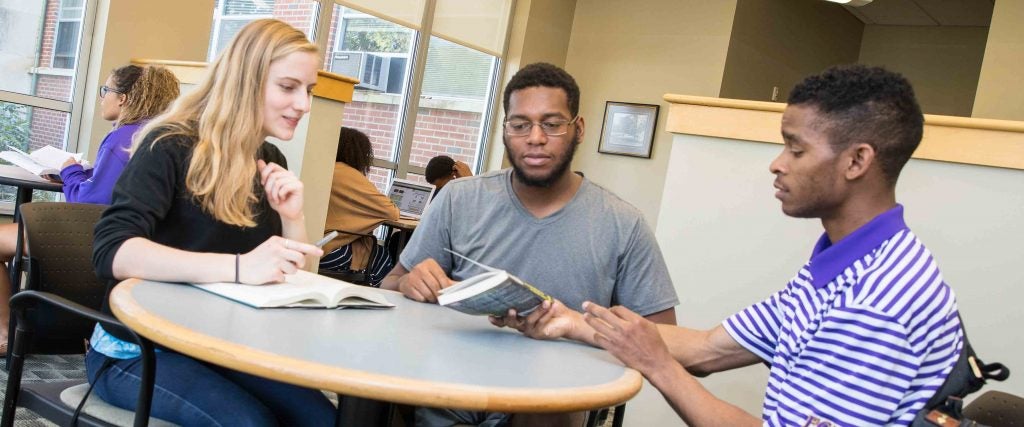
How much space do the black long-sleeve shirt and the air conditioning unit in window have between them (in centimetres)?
495

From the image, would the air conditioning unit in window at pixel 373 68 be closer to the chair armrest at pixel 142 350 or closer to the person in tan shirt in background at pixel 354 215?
the person in tan shirt in background at pixel 354 215

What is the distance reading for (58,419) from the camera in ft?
5.21

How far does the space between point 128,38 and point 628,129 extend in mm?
4309

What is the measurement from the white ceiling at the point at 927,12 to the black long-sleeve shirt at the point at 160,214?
8028 millimetres

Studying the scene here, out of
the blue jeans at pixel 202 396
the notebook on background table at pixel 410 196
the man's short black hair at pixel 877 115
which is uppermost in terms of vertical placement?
the man's short black hair at pixel 877 115

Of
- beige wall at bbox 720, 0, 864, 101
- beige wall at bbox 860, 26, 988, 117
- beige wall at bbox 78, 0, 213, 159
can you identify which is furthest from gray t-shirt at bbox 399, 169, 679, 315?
beige wall at bbox 860, 26, 988, 117

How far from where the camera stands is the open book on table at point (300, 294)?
1.51 metres

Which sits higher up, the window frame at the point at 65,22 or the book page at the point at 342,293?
the window frame at the point at 65,22

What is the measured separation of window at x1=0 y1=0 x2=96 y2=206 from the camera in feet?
15.7

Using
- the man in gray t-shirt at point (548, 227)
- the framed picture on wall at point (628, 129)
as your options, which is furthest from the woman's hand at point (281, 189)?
the framed picture on wall at point (628, 129)

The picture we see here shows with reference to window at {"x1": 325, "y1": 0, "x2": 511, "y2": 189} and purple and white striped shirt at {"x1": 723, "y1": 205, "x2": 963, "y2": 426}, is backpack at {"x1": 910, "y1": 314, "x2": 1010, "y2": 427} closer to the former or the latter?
purple and white striped shirt at {"x1": 723, "y1": 205, "x2": 963, "y2": 426}

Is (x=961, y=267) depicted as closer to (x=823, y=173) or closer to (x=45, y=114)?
(x=823, y=173)

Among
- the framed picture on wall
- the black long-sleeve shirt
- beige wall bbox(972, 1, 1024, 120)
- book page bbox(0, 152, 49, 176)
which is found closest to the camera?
the black long-sleeve shirt

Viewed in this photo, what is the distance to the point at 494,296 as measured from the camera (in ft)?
4.75
